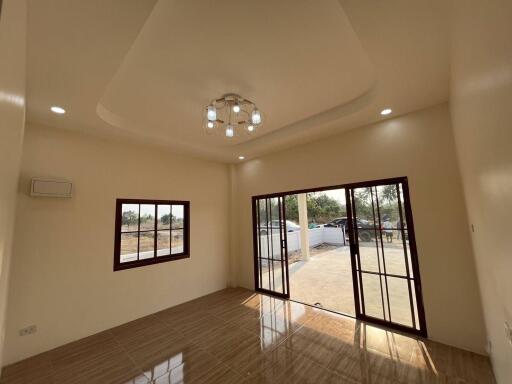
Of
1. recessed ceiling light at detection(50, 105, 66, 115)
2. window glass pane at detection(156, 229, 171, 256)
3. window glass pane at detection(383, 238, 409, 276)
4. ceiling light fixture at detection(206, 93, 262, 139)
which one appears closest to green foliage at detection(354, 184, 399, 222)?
window glass pane at detection(383, 238, 409, 276)

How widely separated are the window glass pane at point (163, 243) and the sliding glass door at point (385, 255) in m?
3.26

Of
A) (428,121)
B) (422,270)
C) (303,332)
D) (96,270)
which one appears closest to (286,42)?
(428,121)

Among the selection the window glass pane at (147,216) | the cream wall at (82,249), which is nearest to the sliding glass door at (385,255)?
the cream wall at (82,249)

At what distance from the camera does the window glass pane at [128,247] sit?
→ 11.8 ft

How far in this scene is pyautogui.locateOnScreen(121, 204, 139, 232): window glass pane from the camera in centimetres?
363

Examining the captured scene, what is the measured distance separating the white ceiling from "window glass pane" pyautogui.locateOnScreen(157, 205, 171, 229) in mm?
1520

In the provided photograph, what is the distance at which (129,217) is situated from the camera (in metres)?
3.70

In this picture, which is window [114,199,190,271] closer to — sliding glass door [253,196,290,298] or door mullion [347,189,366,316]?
sliding glass door [253,196,290,298]

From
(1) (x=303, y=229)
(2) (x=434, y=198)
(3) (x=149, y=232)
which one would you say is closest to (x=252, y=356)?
(3) (x=149, y=232)

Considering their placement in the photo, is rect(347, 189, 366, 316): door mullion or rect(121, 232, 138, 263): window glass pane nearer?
rect(347, 189, 366, 316): door mullion

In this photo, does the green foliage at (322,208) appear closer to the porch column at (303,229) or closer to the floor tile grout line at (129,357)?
the porch column at (303,229)

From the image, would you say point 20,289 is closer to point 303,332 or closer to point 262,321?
point 262,321

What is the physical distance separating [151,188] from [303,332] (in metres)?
3.38

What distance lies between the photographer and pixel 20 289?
264 cm
